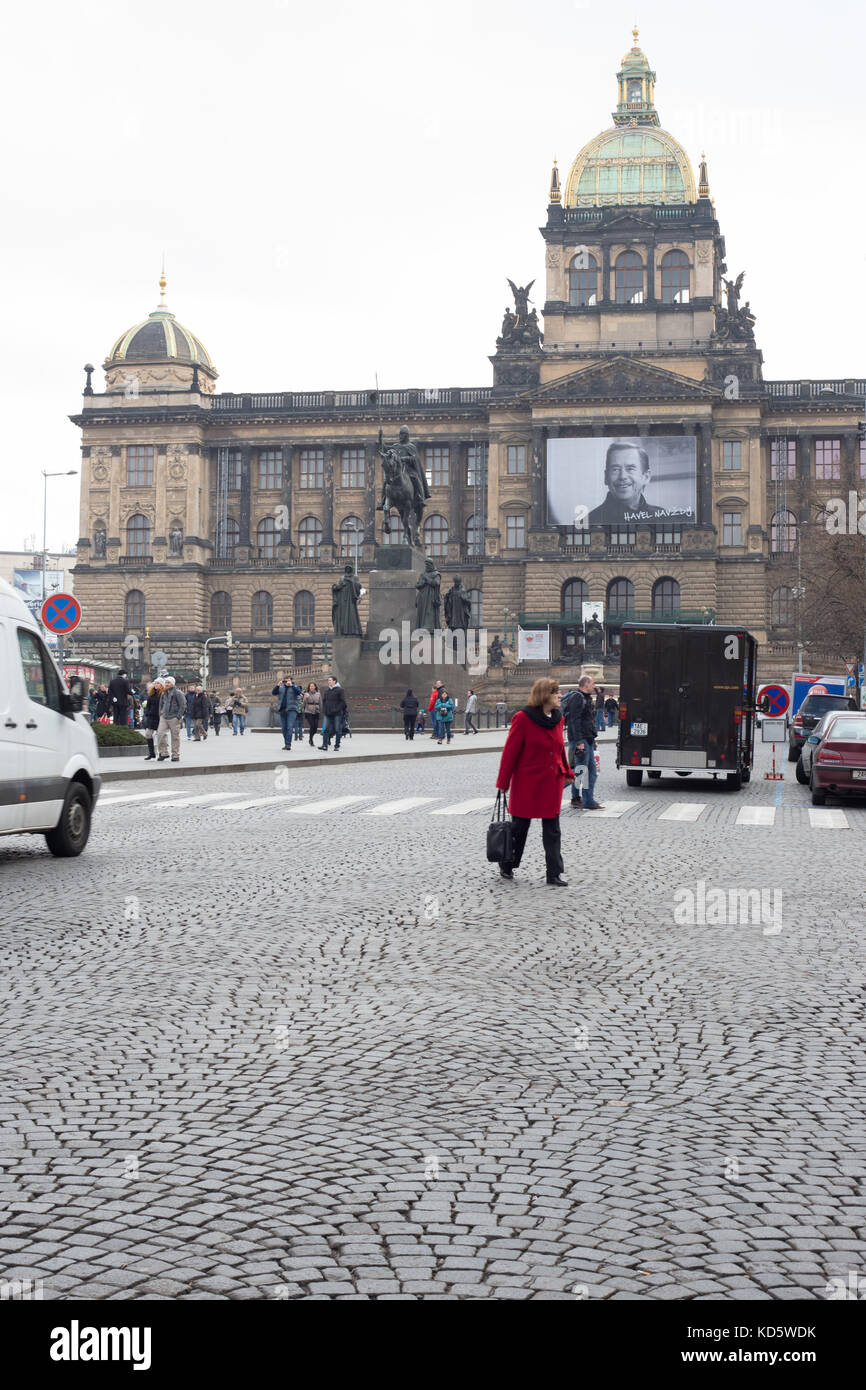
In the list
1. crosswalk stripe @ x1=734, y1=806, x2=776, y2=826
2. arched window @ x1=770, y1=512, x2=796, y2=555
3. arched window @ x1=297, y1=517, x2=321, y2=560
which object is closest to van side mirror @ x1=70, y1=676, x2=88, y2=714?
crosswalk stripe @ x1=734, y1=806, x2=776, y2=826

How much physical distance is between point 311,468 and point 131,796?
256 feet

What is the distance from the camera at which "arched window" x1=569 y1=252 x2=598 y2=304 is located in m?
93.0

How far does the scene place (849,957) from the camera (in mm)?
8898

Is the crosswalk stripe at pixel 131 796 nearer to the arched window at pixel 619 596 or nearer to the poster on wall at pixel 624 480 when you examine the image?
the poster on wall at pixel 624 480

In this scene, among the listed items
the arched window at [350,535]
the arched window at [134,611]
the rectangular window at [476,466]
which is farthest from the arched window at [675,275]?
the arched window at [134,611]

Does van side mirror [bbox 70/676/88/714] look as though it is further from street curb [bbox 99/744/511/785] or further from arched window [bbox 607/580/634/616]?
arched window [bbox 607/580/634/616]

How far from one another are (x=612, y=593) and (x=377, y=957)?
8154 centimetres

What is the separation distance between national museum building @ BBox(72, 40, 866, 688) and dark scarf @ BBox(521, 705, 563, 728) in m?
71.8

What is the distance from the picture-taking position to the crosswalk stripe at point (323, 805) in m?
19.0

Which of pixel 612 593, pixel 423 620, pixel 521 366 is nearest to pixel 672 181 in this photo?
pixel 521 366

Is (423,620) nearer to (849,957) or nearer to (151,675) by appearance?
(849,957)

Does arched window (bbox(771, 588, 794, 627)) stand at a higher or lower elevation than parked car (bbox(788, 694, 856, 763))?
higher

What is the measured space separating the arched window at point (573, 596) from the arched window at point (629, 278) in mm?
18527
